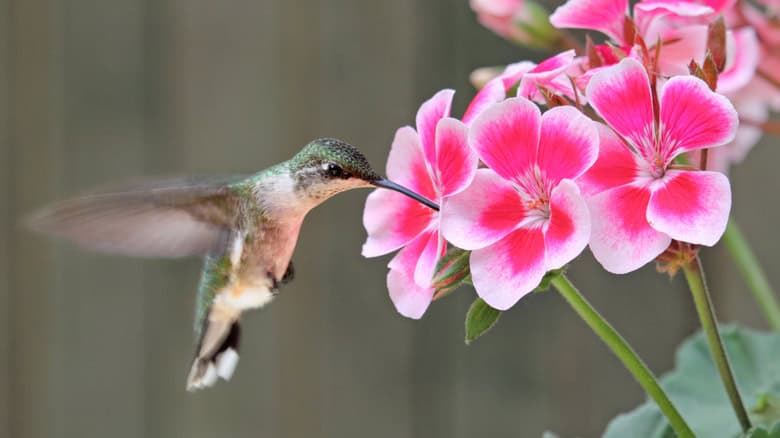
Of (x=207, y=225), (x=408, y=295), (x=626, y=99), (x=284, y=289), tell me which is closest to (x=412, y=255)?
(x=408, y=295)

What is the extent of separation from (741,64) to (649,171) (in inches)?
10.1

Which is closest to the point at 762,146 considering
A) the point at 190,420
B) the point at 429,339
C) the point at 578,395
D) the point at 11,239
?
the point at 578,395

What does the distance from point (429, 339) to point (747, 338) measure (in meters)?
0.99

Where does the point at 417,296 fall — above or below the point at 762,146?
above

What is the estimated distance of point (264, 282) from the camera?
69 cm

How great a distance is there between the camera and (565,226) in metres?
0.41

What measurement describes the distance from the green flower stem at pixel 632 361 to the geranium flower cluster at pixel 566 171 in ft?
0.13

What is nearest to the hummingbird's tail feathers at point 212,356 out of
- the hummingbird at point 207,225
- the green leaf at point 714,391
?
the hummingbird at point 207,225

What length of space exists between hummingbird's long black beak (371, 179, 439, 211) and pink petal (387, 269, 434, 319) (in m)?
0.04

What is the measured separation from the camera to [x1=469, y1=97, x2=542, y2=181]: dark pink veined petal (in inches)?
16.8

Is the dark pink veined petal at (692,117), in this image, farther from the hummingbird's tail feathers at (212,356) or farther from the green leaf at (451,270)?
the hummingbird's tail feathers at (212,356)

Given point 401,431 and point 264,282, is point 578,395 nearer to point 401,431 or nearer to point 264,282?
point 401,431

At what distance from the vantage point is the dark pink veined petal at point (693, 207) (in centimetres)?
40

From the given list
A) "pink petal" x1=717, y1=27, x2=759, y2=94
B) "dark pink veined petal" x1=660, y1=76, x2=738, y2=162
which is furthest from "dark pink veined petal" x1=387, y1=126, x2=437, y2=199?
"pink petal" x1=717, y1=27, x2=759, y2=94
